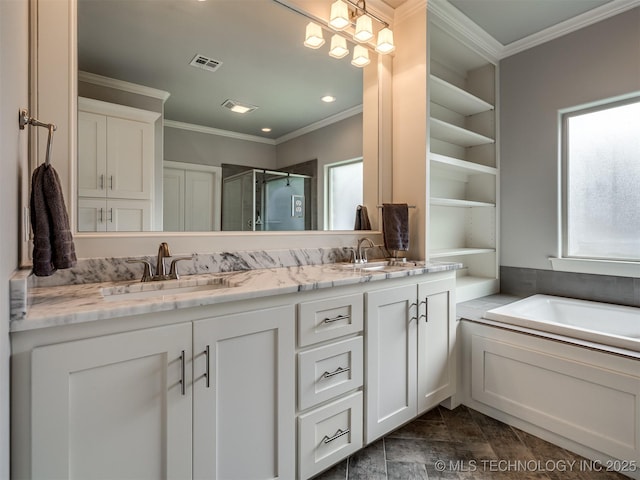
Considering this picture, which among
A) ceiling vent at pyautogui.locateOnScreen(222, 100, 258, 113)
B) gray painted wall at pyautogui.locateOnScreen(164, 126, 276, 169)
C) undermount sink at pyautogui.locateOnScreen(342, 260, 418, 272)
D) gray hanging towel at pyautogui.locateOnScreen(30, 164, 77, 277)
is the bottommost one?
undermount sink at pyautogui.locateOnScreen(342, 260, 418, 272)

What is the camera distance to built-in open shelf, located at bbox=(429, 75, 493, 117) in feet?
8.12

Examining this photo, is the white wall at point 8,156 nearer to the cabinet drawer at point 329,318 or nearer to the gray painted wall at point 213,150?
the gray painted wall at point 213,150

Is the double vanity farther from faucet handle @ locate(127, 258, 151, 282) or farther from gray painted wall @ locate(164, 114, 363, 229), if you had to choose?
gray painted wall @ locate(164, 114, 363, 229)

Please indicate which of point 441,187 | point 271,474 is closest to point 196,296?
point 271,474

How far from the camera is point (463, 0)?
2.25m

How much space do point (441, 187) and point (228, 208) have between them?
6.31ft

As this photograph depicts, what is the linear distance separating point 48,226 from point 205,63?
111 cm

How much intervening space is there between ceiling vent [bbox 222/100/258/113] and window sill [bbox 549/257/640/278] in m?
2.47

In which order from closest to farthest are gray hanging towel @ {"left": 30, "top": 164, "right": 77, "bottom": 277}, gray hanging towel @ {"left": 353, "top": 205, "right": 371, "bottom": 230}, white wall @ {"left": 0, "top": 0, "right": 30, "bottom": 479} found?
white wall @ {"left": 0, "top": 0, "right": 30, "bottom": 479}
gray hanging towel @ {"left": 30, "top": 164, "right": 77, "bottom": 277}
gray hanging towel @ {"left": 353, "top": 205, "right": 371, "bottom": 230}

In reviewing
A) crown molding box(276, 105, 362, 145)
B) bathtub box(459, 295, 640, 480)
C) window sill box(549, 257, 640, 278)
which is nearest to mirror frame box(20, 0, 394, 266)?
crown molding box(276, 105, 362, 145)

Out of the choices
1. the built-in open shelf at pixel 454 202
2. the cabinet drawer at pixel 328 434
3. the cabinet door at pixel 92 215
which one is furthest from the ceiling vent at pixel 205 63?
the cabinet drawer at pixel 328 434

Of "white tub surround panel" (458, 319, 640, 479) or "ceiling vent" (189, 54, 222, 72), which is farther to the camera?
"ceiling vent" (189, 54, 222, 72)

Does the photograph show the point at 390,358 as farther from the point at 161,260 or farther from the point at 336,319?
the point at 161,260

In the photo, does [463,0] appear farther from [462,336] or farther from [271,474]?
[271,474]
